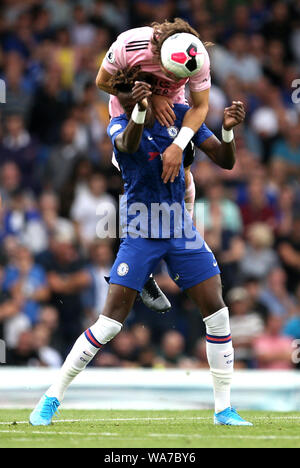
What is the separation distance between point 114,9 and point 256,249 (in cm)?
530

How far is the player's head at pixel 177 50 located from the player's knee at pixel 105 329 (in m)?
1.70

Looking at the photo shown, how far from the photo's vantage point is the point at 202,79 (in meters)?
6.88

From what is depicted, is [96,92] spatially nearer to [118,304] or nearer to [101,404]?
[101,404]

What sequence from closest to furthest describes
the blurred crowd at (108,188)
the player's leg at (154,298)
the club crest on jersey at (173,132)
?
the club crest on jersey at (173,132), the player's leg at (154,298), the blurred crowd at (108,188)

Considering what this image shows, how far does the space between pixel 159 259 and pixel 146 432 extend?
46.7 inches

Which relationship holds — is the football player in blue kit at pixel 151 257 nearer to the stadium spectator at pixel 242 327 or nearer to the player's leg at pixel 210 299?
the player's leg at pixel 210 299

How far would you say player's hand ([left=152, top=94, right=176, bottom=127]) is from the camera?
6.92 metres

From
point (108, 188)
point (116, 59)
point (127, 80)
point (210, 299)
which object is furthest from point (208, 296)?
point (108, 188)

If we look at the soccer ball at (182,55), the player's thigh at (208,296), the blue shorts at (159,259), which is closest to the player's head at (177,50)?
the soccer ball at (182,55)

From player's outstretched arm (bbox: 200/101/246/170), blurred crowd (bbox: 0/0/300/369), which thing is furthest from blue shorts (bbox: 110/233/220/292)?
blurred crowd (bbox: 0/0/300/369)

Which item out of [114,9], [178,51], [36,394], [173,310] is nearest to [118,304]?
[178,51]

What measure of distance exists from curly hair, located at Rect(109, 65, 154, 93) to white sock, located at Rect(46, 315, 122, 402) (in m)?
1.58

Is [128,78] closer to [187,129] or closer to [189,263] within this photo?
[187,129]

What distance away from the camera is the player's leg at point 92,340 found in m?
6.78
